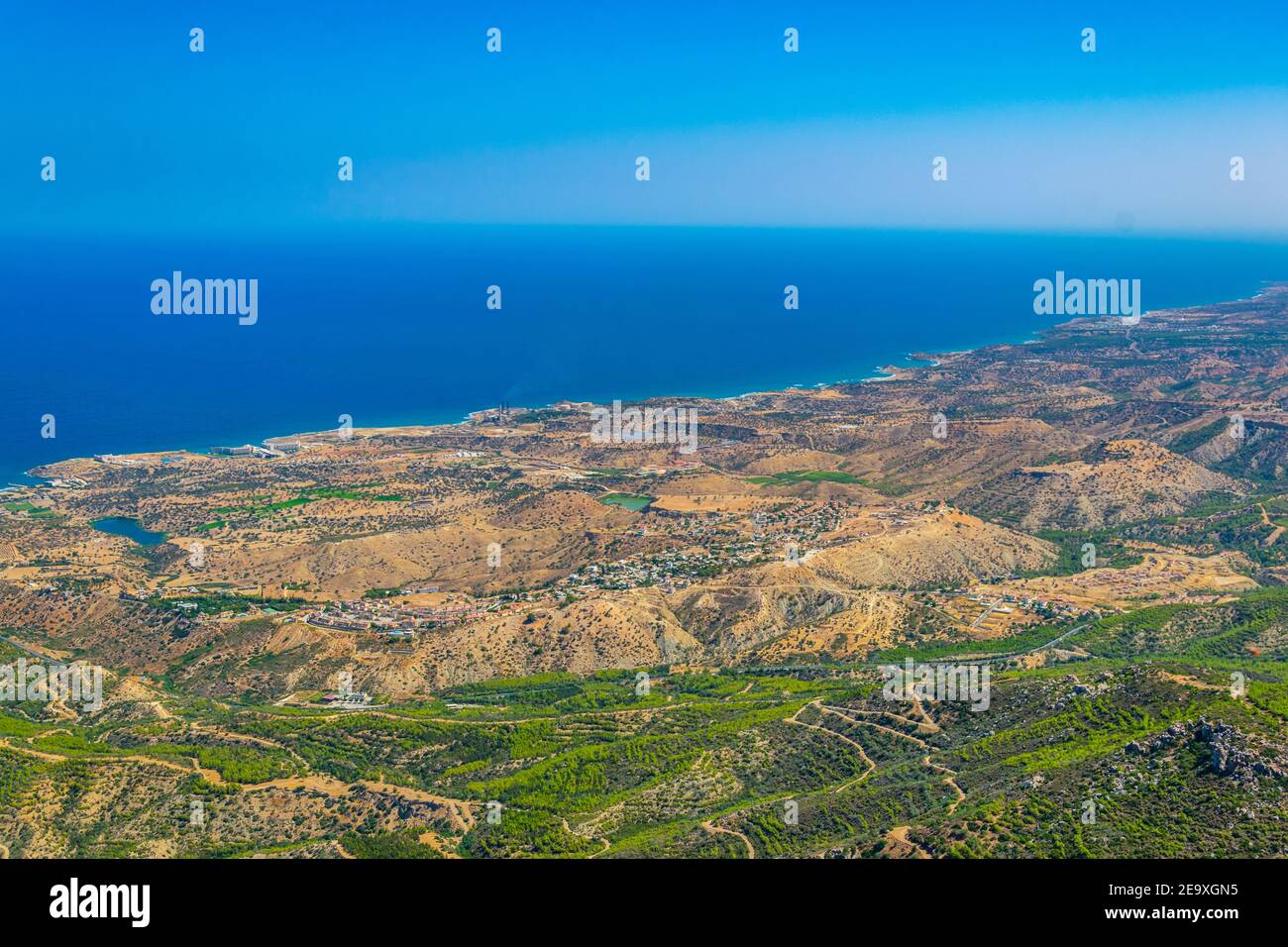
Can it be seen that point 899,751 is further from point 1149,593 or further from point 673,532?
point 673,532

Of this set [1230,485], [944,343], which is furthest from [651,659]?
[944,343]

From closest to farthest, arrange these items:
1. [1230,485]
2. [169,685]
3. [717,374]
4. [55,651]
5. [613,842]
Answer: [613,842]
[169,685]
[55,651]
[1230,485]
[717,374]

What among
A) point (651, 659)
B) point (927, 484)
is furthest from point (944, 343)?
point (651, 659)

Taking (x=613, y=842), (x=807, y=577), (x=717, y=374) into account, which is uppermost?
(x=717, y=374)

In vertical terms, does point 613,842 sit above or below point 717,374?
below

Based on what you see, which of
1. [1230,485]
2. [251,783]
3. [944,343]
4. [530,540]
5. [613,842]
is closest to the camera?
[613,842]

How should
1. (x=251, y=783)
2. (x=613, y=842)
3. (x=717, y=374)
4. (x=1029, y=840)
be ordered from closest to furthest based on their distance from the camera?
(x=1029, y=840) < (x=613, y=842) < (x=251, y=783) < (x=717, y=374)

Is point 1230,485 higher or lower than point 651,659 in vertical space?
higher

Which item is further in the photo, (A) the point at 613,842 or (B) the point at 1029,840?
(A) the point at 613,842

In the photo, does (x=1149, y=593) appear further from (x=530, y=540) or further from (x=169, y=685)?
(x=169, y=685)
